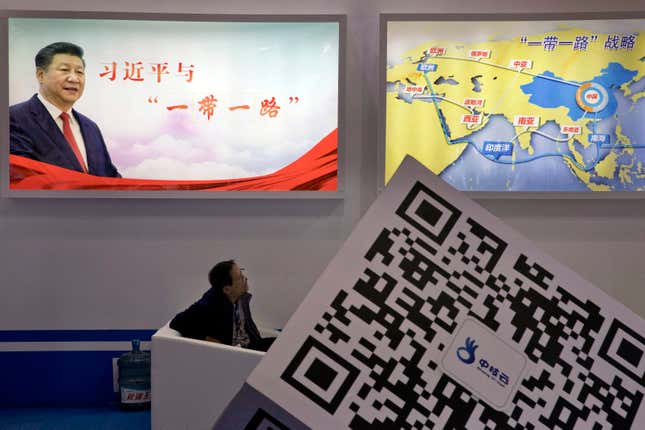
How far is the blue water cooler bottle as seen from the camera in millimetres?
4027

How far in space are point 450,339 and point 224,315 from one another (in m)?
2.93

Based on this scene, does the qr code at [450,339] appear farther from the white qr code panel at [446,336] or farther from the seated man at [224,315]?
the seated man at [224,315]

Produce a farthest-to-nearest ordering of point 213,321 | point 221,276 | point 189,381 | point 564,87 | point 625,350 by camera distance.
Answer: point 564,87 < point 221,276 < point 213,321 < point 189,381 < point 625,350

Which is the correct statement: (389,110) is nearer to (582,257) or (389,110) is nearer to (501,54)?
(501,54)

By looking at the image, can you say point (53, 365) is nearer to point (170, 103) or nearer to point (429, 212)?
point (170, 103)

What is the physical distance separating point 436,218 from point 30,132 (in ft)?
11.9

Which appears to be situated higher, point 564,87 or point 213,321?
point 564,87

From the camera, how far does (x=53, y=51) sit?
3.96 metres

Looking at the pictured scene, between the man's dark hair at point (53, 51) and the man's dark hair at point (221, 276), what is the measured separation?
1.46 metres

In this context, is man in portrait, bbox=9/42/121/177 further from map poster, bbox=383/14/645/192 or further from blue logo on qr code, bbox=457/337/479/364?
blue logo on qr code, bbox=457/337/479/364

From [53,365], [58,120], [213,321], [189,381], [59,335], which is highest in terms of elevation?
[58,120]

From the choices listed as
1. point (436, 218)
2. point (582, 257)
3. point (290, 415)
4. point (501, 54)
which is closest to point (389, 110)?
point (501, 54)

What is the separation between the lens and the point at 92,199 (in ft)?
13.5

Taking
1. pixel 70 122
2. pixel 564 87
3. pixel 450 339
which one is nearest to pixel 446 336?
pixel 450 339
